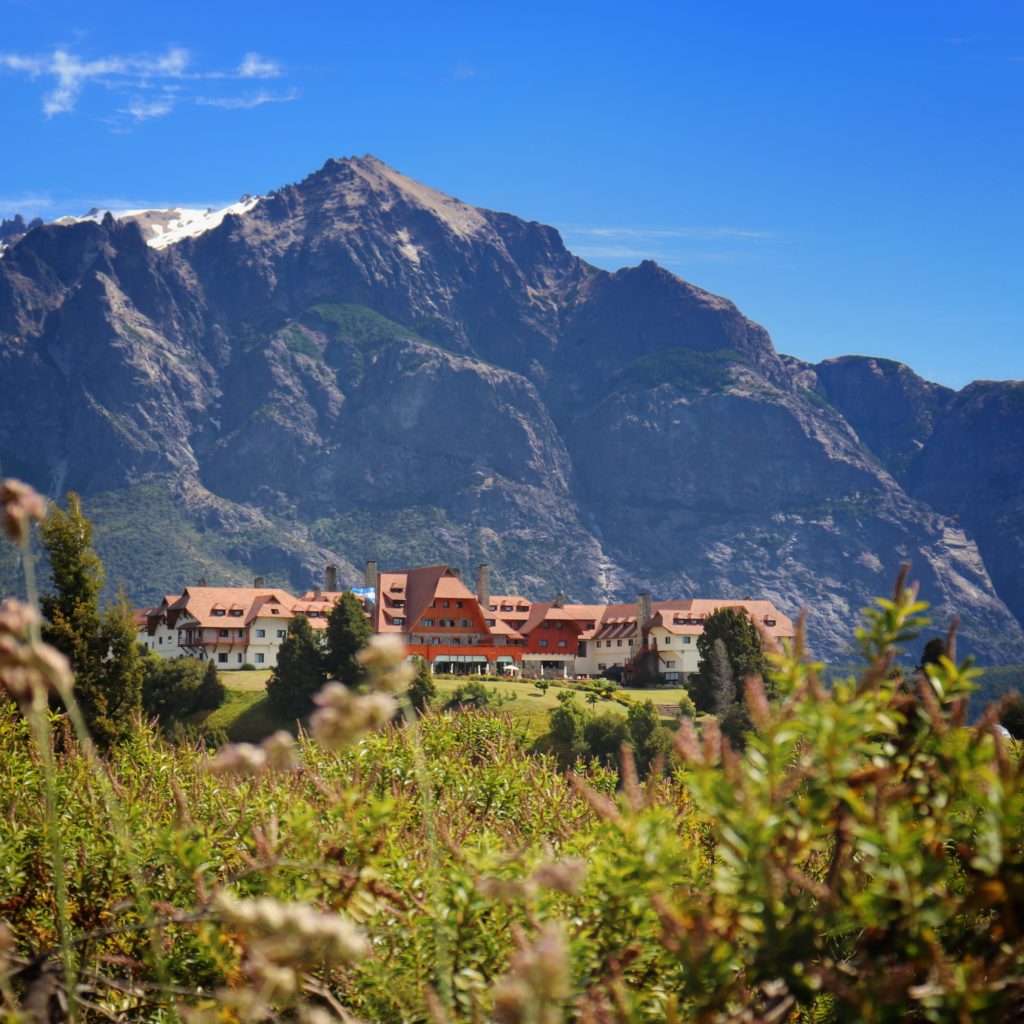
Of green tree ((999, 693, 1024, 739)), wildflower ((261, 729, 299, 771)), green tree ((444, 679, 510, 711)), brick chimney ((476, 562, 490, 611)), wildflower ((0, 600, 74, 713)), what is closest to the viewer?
wildflower ((0, 600, 74, 713))

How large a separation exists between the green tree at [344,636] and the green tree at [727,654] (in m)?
23.2

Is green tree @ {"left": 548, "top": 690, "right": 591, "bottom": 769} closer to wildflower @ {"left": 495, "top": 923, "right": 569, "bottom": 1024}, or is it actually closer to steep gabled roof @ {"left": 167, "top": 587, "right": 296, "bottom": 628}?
steep gabled roof @ {"left": 167, "top": 587, "right": 296, "bottom": 628}

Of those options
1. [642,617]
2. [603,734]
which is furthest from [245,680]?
[642,617]

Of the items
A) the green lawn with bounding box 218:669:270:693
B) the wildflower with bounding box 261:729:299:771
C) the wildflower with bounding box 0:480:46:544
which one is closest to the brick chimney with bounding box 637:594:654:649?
the green lawn with bounding box 218:669:270:693

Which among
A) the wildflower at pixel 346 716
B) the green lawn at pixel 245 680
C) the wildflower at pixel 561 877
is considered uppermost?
the wildflower at pixel 346 716

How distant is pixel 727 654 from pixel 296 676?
29749mm

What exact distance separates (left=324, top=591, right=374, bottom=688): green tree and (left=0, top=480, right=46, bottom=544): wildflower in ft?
290

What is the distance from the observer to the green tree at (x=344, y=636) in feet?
306

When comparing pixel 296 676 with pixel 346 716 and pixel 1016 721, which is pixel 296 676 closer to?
A: pixel 1016 721

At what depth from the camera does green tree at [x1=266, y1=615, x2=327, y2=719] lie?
90.2 meters

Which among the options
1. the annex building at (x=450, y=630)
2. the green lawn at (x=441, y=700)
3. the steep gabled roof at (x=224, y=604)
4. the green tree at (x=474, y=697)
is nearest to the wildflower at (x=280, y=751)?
the green lawn at (x=441, y=700)

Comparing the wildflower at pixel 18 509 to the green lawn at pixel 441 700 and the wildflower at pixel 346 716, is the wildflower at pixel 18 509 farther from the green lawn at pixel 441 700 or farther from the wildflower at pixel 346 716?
the green lawn at pixel 441 700

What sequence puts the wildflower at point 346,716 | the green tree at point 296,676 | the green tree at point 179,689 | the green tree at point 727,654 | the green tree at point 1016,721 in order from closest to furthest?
1. the wildflower at point 346,716
2. the green tree at point 1016,721
3. the green tree at point 296,676
4. the green tree at point 179,689
5. the green tree at point 727,654

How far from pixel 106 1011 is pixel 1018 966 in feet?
13.4
